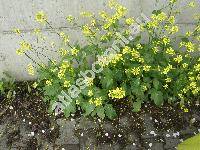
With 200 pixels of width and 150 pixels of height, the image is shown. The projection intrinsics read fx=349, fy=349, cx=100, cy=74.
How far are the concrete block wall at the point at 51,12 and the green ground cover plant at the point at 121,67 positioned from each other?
0.07 m

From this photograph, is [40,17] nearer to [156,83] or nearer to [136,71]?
[136,71]

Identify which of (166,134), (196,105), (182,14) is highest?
(182,14)

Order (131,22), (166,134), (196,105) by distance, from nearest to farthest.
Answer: (131,22), (166,134), (196,105)

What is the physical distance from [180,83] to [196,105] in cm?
48

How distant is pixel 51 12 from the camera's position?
4133 mm

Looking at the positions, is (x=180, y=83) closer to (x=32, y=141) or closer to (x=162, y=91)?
(x=162, y=91)

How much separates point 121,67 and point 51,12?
1.05 meters

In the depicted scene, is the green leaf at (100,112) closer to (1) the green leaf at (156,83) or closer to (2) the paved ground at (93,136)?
(2) the paved ground at (93,136)

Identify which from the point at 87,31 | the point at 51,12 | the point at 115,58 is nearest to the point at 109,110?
the point at 115,58

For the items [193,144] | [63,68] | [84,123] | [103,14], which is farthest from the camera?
[84,123]

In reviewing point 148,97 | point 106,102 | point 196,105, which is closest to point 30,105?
point 106,102

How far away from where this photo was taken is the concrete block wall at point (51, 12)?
406 cm

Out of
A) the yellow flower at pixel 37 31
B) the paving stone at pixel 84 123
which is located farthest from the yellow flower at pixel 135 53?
the yellow flower at pixel 37 31

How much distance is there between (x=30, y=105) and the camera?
4.49 m
